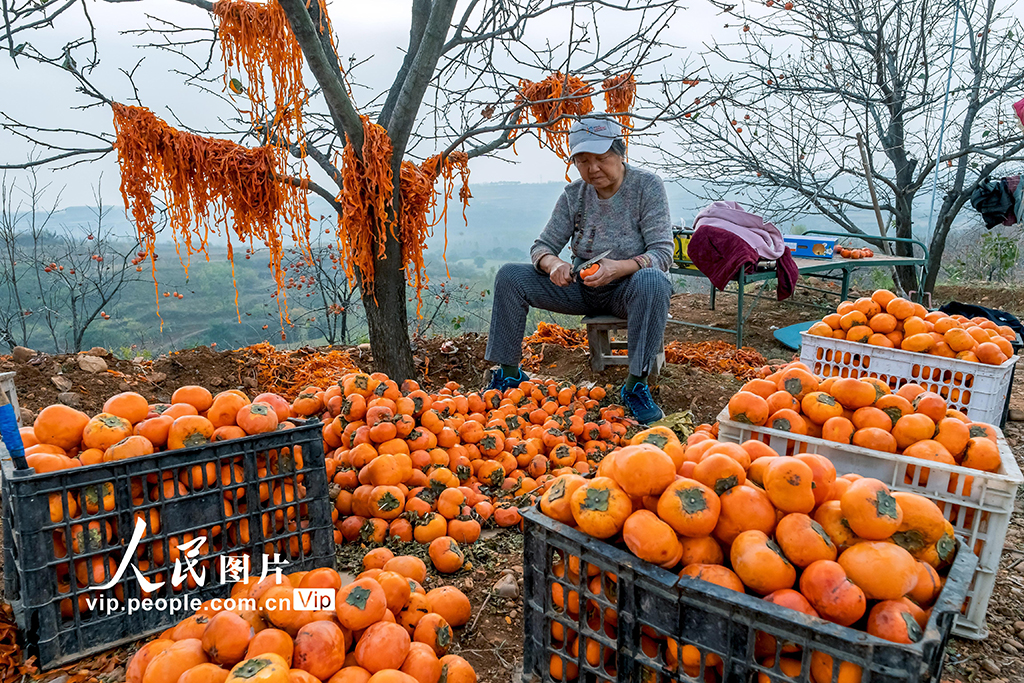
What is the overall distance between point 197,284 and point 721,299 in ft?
22.2

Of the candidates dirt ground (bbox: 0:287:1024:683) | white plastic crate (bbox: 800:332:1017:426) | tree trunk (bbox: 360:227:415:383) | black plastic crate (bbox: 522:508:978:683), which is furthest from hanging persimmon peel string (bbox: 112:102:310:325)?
white plastic crate (bbox: 800:332:1017:426)

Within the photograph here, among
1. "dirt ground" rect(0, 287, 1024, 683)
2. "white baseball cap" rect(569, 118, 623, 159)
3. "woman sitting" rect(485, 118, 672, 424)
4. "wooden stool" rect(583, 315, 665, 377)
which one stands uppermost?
"white baseball cap" rect(569, 118, 623, 159)

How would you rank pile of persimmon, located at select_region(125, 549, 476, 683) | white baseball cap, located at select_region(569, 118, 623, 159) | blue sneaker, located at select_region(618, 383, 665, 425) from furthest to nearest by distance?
white baseball cap, located at select_region(569, 118, 623, 159)
blue sneaker, located at select_region(618, 383, 665, 425)
pile of persimmon, located at select_region(125, 549, 476, 683)

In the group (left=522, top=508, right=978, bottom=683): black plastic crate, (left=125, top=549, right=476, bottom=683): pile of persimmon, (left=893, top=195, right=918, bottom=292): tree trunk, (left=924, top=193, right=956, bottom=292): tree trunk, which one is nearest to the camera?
(left=522, top=508, right=978, bottom=683): black plastic crate

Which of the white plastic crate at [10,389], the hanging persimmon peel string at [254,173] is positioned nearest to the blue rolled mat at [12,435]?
the white plastic crate at [10,389]

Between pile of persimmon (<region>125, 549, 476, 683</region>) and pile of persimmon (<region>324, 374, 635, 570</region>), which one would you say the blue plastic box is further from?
pile of persimmon (<region>125, 549, 476, 683</region>)

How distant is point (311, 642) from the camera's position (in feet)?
4.26

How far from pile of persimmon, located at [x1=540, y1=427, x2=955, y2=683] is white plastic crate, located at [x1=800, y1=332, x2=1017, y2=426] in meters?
1.88

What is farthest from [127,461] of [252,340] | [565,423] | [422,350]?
[252,340]

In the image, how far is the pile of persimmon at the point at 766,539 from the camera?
1.09m

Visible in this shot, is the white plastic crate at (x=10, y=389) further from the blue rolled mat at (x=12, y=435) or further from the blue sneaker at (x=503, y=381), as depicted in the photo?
the blue sneaker at (x=503, y=381)

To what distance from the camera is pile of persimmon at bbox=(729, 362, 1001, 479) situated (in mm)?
1896

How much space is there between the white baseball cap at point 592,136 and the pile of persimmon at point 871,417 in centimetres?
181

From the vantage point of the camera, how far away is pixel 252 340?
19.8ft
